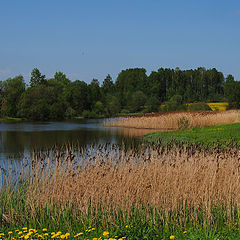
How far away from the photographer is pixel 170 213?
729 centimetres

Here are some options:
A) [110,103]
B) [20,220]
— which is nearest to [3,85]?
[110,103]

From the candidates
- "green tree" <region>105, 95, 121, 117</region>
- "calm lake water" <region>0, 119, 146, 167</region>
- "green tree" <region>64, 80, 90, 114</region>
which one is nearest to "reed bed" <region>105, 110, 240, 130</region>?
"calm lake water" <region>0, 119, 146, 167</region>

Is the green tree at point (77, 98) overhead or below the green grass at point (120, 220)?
overhead

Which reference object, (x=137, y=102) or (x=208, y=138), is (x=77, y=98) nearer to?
(x=137, y=102)

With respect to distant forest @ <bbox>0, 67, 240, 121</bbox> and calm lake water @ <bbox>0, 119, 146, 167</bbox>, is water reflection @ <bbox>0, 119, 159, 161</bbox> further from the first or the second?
distant forest @ <bbox>0, 67, 240, 121</bbox>

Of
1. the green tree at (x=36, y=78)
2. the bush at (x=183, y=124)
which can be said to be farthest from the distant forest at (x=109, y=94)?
the bush at (x=183, y=124)

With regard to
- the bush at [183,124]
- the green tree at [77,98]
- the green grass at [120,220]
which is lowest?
the green grass at [120,220]

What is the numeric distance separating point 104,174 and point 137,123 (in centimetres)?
2782

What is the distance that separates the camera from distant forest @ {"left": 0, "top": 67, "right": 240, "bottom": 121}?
70.2 m

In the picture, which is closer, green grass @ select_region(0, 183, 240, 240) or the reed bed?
green grass @ select_region(0, 183, 240, 240)

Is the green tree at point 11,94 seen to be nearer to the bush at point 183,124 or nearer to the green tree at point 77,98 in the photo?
the green tree at point 77,98

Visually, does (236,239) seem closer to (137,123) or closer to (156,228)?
(156,228)

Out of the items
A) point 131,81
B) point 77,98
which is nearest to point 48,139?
point 77,98

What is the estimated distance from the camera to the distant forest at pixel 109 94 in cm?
7019
